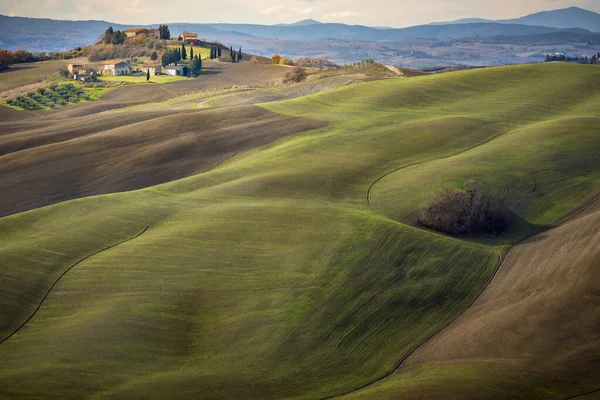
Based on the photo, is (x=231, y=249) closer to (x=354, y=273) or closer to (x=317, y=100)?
(x=354, y=273)

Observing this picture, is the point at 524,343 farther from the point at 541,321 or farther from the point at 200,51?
the point at 200,51

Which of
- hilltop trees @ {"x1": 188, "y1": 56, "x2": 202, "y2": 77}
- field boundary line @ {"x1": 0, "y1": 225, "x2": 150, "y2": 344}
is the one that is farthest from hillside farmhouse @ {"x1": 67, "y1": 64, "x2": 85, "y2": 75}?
field boundary line @ {"x1": 0, "y1": 225, "x2": 150, "y2": 344}

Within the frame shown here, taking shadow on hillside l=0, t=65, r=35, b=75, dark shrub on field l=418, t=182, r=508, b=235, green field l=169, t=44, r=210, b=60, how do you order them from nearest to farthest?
1. dark shrub on field l=418, t=182, r=508, b=235
2. shadow on hillside l=0, t=65, r=35, b=75
3. green field l=169, t=44, r=210, b=60

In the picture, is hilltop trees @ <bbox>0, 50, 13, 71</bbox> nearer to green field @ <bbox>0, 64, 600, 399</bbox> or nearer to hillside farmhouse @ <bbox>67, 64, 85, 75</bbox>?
hillside farmhouse @ <bbox>67, 64, 85, 75</bbox>

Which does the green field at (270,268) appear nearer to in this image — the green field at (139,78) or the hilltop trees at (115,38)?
the green field at (139,78)

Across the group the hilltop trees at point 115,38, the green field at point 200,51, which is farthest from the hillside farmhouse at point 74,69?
the hilltop trees at point 115,38

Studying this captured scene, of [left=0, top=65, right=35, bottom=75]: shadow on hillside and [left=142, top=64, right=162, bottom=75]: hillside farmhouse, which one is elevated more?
[left=142, top=64, right=162, bottom=75]: hillside farmhouse
